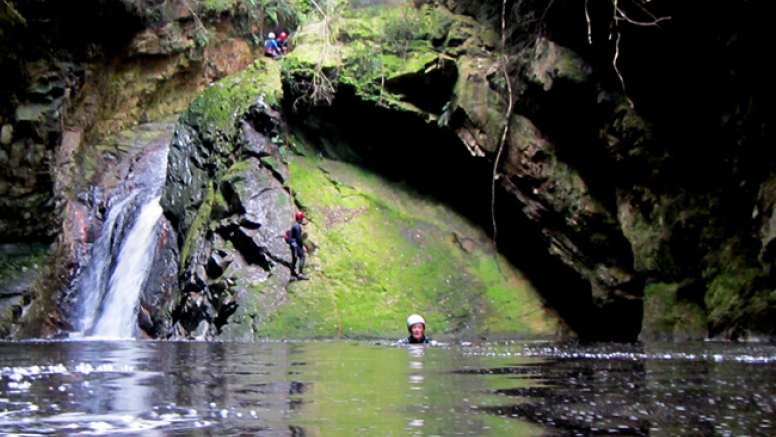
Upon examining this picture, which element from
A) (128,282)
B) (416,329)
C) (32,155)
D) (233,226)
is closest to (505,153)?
(416,329)

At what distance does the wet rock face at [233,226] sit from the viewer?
43.9 feet

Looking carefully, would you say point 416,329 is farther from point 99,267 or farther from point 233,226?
point 99,267

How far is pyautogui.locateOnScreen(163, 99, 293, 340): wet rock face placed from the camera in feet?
43.9

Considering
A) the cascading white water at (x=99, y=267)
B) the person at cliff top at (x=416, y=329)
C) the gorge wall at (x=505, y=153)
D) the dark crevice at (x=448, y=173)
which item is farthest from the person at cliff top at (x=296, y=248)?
the cascading white water at (x=99, y=267)

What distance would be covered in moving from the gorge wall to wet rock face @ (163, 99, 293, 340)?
0.15 feet

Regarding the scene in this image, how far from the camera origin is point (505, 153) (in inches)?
561

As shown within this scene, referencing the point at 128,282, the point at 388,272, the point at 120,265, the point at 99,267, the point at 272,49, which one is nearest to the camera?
the point at 388,272

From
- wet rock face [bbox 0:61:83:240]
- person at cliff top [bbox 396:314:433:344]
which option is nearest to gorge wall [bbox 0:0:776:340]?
wet rock face [bbox 0:61:83:240]

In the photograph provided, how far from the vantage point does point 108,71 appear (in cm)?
2088

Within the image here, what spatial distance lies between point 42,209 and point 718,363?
50.1 ft

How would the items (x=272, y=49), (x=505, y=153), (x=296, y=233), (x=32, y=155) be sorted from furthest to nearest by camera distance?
1. (x=272, y=49)
2. (x=32, y=155)
3. (x=505, y=153)
4. (x=296, y=233)

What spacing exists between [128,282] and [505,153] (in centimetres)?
871

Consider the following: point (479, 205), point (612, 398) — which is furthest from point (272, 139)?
point (612, 398)

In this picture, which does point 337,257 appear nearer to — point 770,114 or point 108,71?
point 770,114
